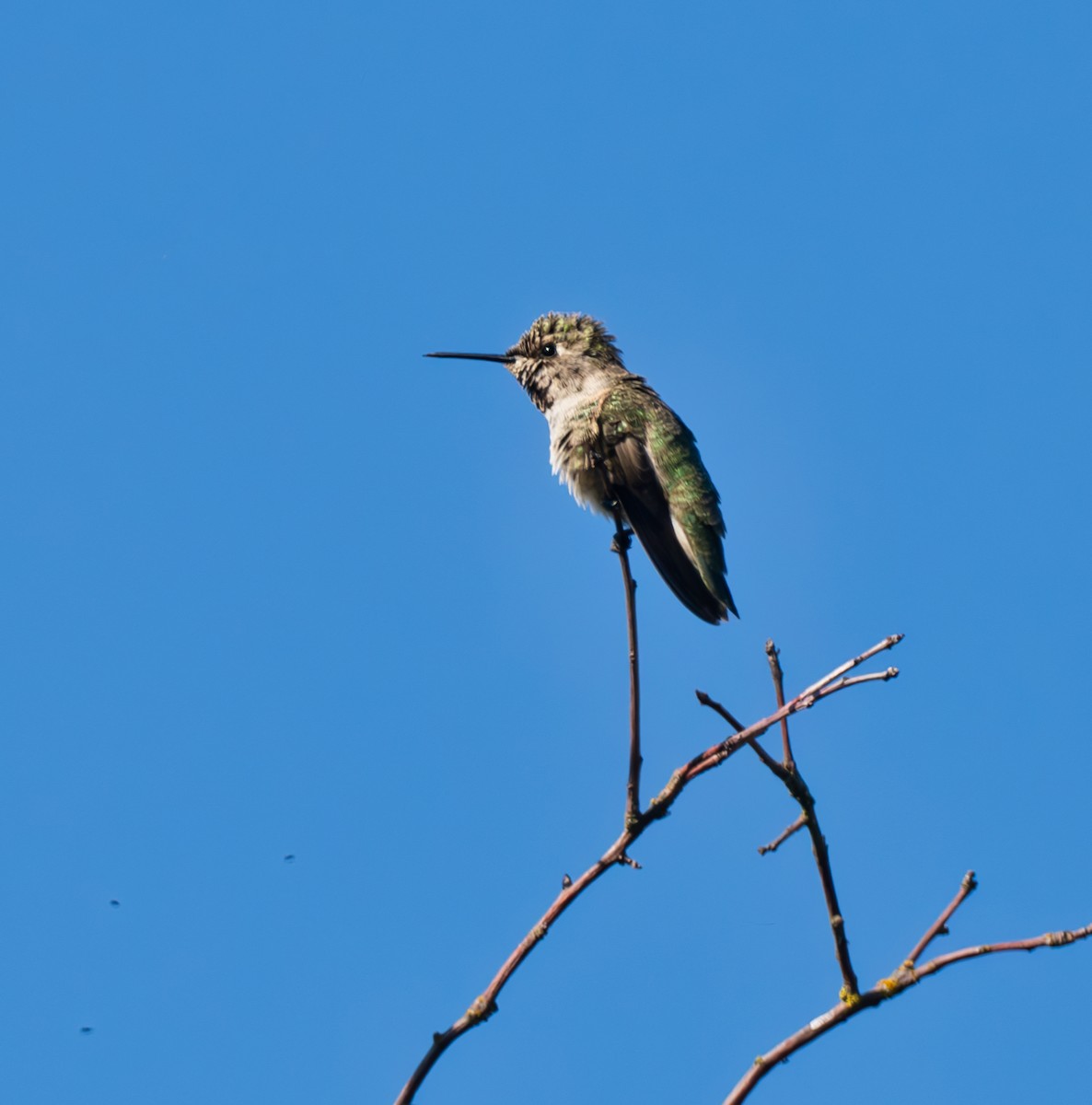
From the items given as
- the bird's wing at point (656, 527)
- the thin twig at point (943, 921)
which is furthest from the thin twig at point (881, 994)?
the bird's wing at point (656, 527)

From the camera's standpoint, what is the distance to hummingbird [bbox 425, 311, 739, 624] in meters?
6.68

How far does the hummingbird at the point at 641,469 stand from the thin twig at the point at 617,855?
371 cm

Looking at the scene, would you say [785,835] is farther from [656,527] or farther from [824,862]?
[656,527]

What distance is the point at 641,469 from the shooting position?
6.94m

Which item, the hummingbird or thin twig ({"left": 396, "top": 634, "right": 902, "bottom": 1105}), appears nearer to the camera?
thin twig ({"left": 396, "top": 634, "right": 902, "bottom": 1105})

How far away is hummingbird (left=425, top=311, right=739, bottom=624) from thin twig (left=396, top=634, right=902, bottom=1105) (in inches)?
146

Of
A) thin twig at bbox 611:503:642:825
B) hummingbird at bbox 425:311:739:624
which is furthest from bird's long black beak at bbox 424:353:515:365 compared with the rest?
thin twig at bbox 611:503:642:825

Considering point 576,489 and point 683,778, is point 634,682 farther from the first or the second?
point 576,489

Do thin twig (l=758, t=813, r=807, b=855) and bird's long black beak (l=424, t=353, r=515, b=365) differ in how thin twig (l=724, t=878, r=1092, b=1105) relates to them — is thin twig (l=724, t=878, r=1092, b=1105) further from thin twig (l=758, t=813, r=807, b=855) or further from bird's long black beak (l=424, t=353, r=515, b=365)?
bird's long black beak (l=424, t=353, r=515, b=365)

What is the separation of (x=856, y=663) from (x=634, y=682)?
477 mm

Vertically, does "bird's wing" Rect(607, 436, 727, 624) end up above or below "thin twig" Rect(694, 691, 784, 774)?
above

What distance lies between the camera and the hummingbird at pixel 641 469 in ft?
21.9

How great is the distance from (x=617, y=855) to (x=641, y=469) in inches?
175

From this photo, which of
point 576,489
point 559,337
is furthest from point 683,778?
point 559,337
